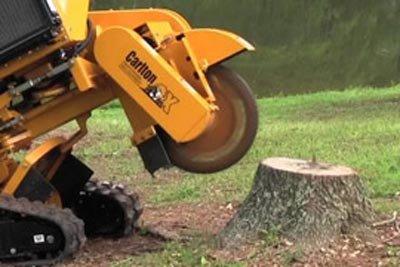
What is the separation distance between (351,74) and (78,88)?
18247 mm

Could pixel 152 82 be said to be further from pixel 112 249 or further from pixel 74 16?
pixel 112 249

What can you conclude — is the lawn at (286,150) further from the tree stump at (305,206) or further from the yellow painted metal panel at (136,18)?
the yellow painted metal panel at (136,18)

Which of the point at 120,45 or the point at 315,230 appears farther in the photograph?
the point at 120,45

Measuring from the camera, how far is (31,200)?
22.2ft

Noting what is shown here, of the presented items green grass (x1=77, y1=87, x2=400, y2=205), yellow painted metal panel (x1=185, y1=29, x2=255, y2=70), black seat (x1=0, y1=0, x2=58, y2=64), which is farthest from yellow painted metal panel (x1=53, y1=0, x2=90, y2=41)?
green grass (x1=77, y1=87, x2=400, y2=205)

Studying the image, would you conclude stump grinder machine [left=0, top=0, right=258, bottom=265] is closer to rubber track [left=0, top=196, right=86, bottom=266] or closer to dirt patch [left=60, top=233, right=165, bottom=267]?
rubber track [left=0, top=196, right=86, bottom=266]

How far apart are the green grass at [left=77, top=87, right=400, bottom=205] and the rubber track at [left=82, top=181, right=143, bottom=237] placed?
1.07 m

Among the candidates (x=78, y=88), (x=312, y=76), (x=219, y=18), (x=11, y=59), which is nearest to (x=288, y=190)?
(x=78, y=88)

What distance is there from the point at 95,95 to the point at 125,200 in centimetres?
96

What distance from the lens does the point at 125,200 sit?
7371 millimetres

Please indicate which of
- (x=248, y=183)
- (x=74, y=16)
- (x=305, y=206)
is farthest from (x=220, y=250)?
(x=248, y=183)

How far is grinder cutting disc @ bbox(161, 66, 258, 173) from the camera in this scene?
657cm

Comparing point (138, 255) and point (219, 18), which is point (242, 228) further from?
point (219, 18)

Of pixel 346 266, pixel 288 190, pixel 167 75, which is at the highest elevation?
pixel 167 75
